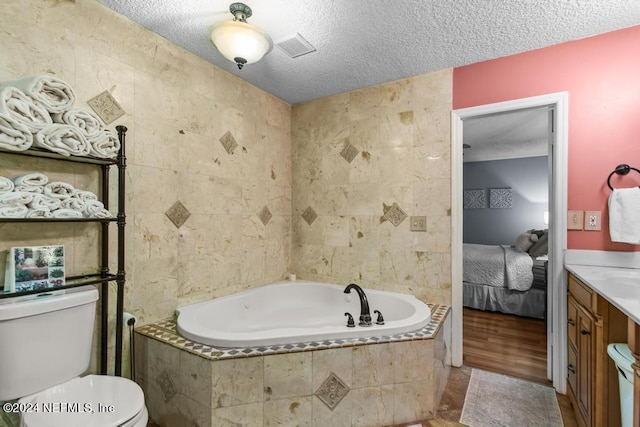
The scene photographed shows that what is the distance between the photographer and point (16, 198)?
122 centimetres

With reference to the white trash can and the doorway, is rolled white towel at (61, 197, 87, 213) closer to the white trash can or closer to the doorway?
the white trash can

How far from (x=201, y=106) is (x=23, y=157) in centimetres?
111

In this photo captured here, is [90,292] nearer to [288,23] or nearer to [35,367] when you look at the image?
[35,367]

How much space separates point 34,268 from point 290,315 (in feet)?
5.98

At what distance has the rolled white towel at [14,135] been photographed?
3.80ft

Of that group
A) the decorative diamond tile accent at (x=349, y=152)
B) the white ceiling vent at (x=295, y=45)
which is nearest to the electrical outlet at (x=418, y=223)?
the decorative diamond tile accent at (x=349, y=152)

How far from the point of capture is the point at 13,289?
1265 millimetres

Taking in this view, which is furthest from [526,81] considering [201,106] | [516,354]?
[201,106]

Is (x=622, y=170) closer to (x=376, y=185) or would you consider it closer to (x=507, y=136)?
(x=376, y=185)

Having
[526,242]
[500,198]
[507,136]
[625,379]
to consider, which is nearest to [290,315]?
[625,379]

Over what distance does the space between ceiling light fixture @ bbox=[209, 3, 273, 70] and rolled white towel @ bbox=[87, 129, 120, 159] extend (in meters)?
0.74

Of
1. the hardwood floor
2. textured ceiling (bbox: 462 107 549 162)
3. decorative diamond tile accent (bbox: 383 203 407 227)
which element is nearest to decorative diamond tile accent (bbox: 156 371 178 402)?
decorative diamond tile accent (bbox: 383 203 407 227)

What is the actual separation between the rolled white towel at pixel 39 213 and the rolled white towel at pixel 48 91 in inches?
17.2

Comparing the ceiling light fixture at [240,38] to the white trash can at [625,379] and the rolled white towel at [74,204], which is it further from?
the white trash can at [625,379]
